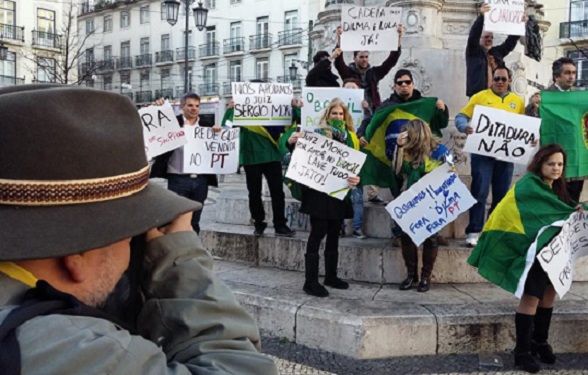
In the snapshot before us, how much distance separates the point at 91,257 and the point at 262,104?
610 centimetres

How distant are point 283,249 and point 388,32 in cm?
297

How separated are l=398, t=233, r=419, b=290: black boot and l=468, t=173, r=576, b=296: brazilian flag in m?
0.95

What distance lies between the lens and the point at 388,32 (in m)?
7.15

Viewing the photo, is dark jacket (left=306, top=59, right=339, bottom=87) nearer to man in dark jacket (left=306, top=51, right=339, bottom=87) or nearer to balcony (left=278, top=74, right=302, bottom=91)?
man in dark jacket (left=306, top=51, right=339, bottom=87)

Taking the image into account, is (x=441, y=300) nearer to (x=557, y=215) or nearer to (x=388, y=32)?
(x=557, y=215)

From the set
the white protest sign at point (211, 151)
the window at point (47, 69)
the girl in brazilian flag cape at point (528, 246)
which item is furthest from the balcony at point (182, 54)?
the girl in brazilian flag cape at point (528, 246)

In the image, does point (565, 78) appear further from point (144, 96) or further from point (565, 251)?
point (144, 96)

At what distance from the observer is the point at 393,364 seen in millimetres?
4371

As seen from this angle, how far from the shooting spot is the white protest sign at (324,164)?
5.62 meters

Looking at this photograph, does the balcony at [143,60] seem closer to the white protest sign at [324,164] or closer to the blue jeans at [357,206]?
the blue jeans at [357,206]

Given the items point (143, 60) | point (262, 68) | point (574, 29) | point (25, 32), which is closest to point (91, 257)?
point (574, 29)

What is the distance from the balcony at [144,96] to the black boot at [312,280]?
2191 inches

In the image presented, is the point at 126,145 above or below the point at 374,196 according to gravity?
above

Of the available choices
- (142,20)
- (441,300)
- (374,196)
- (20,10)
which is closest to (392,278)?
(441,300)
